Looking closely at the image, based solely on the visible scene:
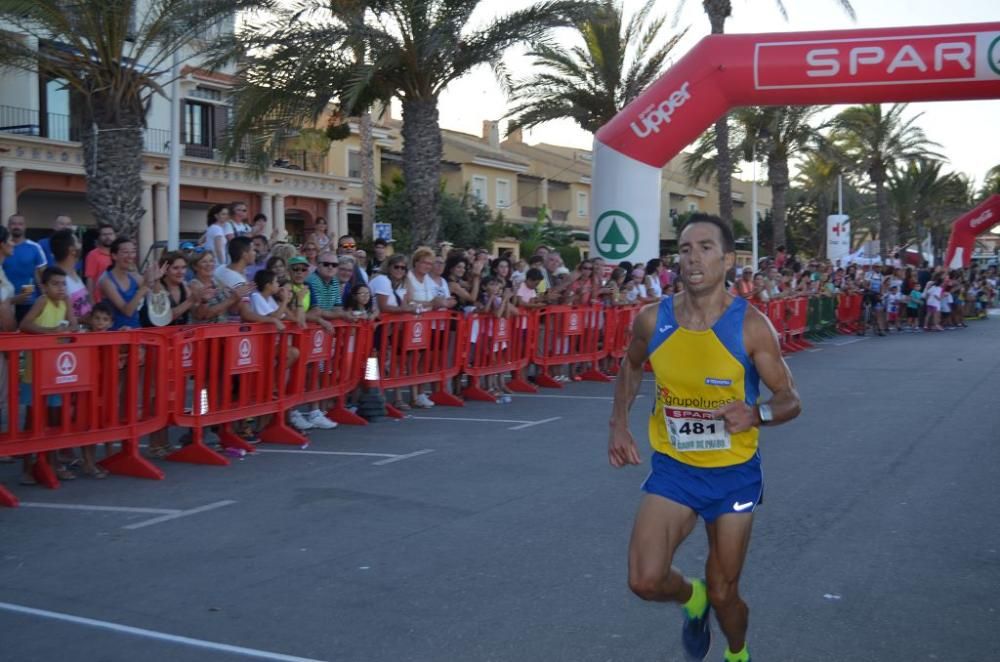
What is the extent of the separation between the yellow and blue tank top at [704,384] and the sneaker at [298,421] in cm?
681

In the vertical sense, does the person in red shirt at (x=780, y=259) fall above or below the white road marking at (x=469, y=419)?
above

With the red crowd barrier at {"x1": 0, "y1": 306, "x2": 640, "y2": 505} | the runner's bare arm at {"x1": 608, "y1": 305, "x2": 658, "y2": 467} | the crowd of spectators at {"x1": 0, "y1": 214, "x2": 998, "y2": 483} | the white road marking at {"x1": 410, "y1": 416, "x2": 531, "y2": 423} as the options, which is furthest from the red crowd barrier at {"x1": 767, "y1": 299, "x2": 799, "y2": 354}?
the runner's bare arm at {"x1": 608, "y1": 305, "x2": 658, "y2": 467}

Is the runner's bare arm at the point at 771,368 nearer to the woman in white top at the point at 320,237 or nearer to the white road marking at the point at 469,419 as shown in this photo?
the white road marking at the point at 469,419

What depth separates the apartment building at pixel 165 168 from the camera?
92.0 feet

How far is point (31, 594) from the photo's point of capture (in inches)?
211

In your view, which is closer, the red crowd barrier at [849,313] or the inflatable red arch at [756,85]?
the inflatable red arch at [756,85]

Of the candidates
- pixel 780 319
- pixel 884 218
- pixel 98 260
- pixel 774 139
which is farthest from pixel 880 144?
pixel 98 260

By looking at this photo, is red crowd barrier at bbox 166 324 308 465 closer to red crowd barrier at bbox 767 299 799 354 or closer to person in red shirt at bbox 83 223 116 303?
person in red shirt at bbox 83 223 116 303

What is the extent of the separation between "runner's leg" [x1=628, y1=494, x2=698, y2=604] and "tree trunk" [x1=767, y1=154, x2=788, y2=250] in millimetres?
31688

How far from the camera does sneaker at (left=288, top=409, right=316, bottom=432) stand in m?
10.6

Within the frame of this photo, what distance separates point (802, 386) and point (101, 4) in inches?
445

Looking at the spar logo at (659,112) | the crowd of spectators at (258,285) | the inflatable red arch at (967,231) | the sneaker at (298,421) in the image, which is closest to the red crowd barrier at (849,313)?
the crowd of spectators at (258,285)

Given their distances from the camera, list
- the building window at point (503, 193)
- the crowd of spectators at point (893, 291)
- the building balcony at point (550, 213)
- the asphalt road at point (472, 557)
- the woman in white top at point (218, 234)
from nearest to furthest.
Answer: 1. the asphalt road at point (472, 557)
2. the woman in white top at point (218, 234)
3. the crowd of spectators at point (893, 291)
4. the building window at point (503, 193)
5. the building balcony at point (550, 213)

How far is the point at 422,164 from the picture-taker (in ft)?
60.1
